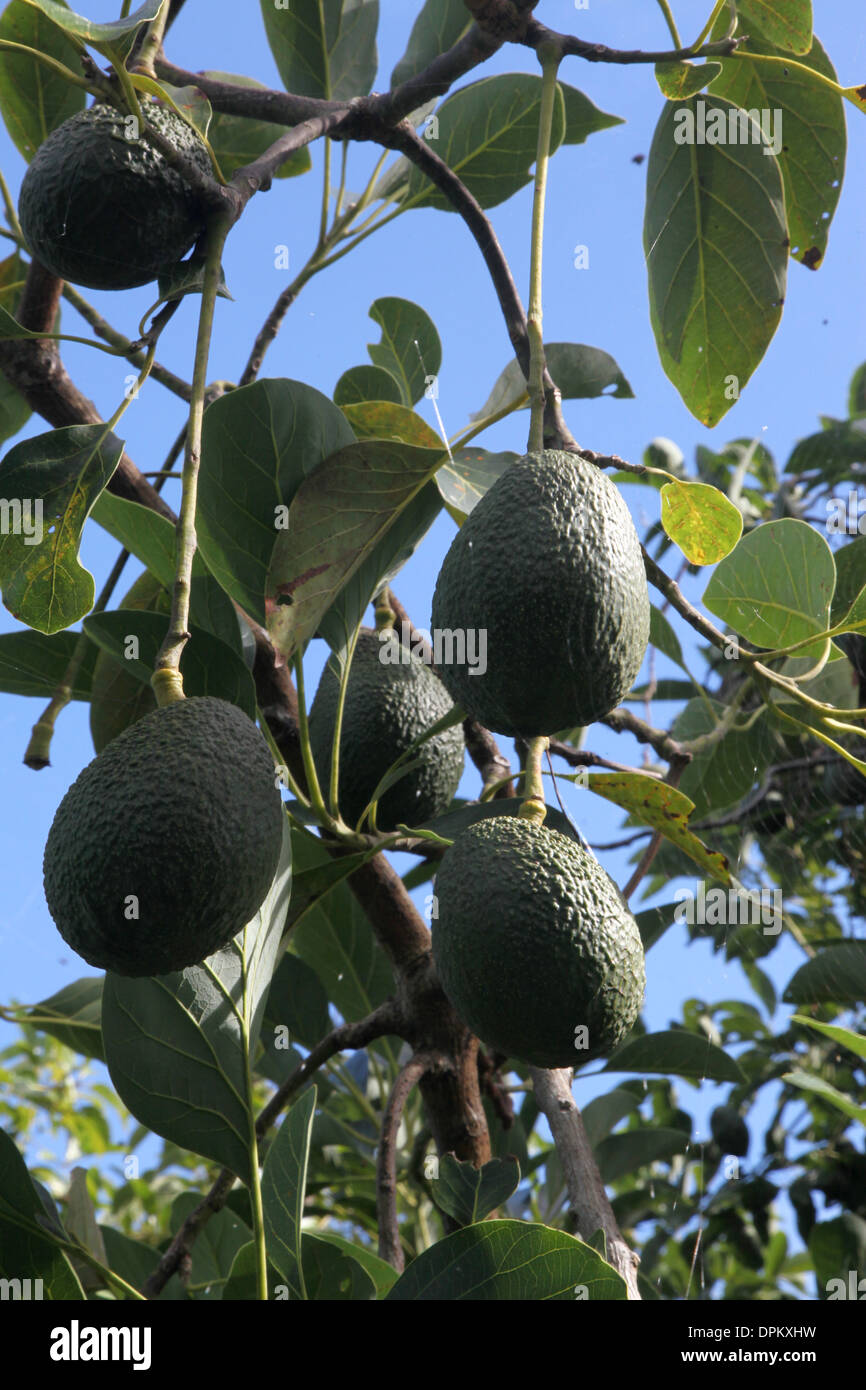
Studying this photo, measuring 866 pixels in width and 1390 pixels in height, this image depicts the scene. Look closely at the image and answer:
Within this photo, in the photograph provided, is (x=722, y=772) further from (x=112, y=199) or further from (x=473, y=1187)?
(x=112, y=199)

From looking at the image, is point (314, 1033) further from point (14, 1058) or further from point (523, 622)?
point (14, 1058)

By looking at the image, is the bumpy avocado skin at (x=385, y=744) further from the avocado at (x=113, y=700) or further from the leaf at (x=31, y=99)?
the leaf at (x=31, y=99)

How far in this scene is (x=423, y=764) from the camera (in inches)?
45.1

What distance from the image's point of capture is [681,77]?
0.97 metres

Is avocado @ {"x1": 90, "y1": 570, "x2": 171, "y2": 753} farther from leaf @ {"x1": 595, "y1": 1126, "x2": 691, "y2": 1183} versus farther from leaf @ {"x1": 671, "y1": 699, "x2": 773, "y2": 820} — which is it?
leaf @ {"x1": 595, "y1": 1126, "x2": 691, "y2": 1183}

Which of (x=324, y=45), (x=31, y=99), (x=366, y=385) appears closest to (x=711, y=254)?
(x=366, y=385)

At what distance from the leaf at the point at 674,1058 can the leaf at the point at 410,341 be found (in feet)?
2.62

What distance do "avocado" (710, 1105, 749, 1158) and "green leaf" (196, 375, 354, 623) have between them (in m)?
1.42

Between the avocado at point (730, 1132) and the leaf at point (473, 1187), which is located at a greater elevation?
the avocado at point (730, 1132)

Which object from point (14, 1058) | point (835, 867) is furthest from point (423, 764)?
point (14, 1058)

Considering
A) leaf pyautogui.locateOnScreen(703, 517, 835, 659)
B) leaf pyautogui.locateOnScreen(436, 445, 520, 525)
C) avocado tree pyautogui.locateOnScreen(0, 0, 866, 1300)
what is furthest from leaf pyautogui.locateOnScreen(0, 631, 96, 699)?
leaf pyautogui.locateOnScreen(703, 517, 835, 659)

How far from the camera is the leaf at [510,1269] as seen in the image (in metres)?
0.81

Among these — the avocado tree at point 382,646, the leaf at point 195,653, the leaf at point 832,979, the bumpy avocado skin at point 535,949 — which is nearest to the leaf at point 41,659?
the avocado tree at point 382,646
